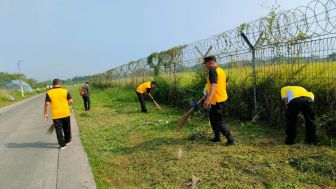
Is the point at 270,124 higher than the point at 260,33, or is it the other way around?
the point at 260,33

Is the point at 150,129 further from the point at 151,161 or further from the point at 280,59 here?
the point at 280,59

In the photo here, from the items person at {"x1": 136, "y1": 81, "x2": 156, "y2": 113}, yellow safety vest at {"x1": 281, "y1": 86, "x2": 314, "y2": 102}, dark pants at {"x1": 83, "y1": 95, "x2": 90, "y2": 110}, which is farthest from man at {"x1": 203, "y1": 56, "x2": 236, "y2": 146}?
dark pants at {"x1": 83, "y1": 95, "x2": 90, "y2": 110}

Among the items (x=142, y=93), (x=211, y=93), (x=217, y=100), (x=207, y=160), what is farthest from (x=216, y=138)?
(x=142, y=93)

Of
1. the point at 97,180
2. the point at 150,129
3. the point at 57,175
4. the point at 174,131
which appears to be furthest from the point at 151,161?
the point at 150,129

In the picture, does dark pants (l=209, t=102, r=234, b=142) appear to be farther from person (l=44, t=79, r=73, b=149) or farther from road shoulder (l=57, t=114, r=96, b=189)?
person (l=44, t=79, r=73, b=149)

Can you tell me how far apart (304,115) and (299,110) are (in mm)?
134

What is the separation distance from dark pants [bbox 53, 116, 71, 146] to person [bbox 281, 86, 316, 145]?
495cm

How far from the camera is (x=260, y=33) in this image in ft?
26.7

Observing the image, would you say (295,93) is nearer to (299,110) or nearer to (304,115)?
(299,110)

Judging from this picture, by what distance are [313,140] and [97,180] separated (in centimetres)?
370

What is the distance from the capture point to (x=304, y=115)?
19.4 ft

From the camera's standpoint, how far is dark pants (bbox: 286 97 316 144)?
5.80 metres

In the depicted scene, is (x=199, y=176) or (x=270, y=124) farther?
(x=270, y=124)

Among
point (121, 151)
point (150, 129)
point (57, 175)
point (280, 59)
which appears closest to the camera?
point (57, 175)
